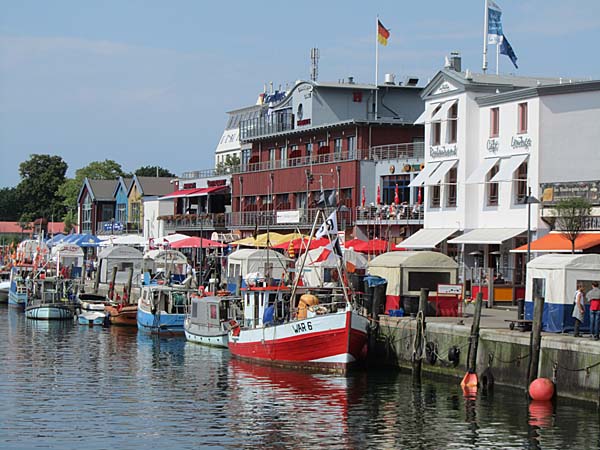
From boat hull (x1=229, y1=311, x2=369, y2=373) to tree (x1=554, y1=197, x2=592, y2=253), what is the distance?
44.1 feet

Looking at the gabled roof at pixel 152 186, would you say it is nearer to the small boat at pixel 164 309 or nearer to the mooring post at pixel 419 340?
the small boat at pixel 164 309

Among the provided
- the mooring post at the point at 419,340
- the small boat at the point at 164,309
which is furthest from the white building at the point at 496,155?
the small boat at the point at 164,309

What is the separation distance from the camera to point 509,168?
57.9 metres

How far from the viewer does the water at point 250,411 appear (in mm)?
31578

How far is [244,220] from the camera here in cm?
9362

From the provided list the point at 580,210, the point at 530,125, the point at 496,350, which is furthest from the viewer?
the point at 530,125

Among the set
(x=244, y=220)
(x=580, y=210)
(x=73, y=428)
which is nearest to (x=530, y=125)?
(x=580, y=210)

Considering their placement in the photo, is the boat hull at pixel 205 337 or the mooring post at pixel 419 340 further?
A: the boat hull at pixel 205 337

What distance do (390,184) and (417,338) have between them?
3487cm

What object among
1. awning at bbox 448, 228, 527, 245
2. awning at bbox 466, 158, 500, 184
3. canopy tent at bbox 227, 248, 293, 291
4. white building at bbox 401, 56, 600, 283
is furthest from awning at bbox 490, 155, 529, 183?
canopy tent at bbox 227, 248, 293, 291

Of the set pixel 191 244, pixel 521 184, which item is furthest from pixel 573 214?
pixel 191 244

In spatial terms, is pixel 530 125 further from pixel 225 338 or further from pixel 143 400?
pixel 143 400

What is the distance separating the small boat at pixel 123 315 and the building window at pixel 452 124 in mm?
20437

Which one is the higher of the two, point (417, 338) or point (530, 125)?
point (530, 125)
